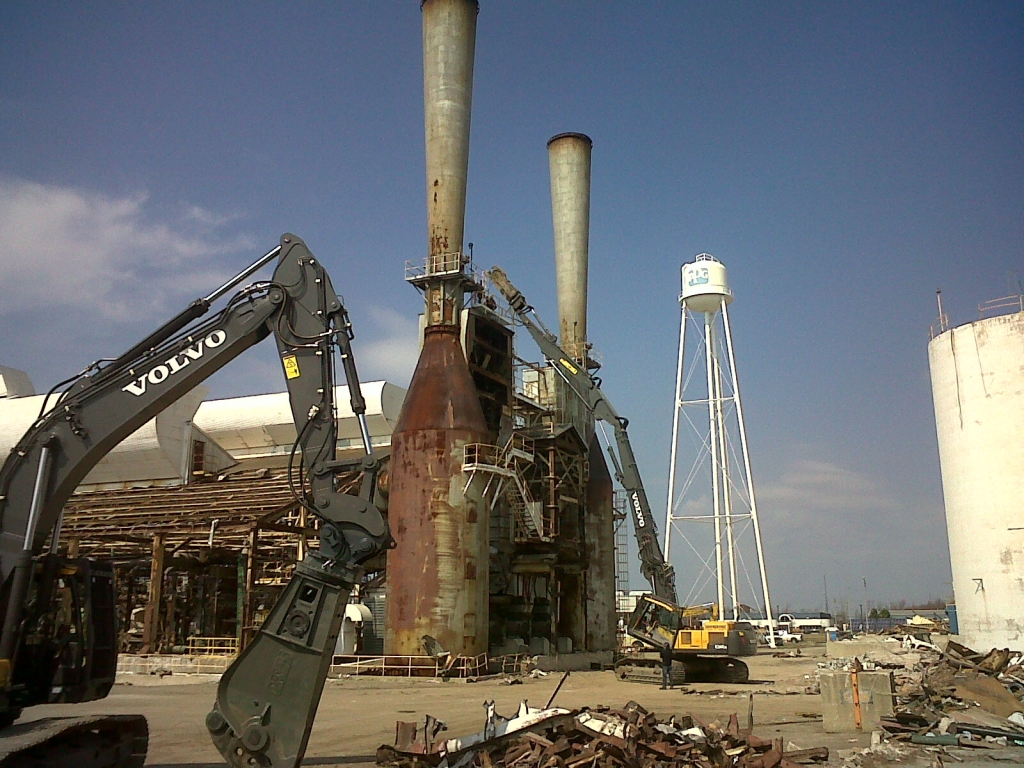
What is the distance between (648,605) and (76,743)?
75.8ft

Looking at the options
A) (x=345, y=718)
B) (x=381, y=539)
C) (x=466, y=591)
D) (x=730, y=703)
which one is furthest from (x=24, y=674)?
(x=466, y=591)

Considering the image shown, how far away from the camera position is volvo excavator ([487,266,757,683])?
2988cm

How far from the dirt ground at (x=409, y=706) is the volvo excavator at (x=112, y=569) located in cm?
275

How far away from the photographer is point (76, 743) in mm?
9633

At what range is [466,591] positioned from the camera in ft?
104

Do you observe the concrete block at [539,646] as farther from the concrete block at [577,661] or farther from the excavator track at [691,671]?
the excavator track at [691,671]

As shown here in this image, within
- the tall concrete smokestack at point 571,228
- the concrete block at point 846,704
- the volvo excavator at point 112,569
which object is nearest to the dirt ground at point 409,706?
the concrete block at point 846,704

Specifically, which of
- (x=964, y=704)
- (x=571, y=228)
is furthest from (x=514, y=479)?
(x=571, y=228)

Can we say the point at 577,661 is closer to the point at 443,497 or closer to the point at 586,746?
the point at 443,497

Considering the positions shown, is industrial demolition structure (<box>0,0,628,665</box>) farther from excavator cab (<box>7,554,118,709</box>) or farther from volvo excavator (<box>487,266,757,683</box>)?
excavator cab (<box>7,554,118,709</box>)

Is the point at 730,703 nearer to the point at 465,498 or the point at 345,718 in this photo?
the point at 345,718

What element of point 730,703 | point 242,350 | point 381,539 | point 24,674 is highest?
point 242,350

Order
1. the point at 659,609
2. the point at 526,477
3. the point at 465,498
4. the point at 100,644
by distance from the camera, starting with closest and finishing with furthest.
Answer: the point at 100,644 < the point at 659,609 < the point at 465,498 < the point at 526,477

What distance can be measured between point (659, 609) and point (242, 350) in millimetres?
21458
